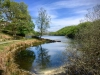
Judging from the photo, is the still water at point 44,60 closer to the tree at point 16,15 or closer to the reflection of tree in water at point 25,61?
the reflection of tree in water at point 25,61

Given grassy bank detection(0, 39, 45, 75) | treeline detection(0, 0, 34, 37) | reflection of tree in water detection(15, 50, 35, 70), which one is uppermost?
treeline detection(0, 0, 34, 37)

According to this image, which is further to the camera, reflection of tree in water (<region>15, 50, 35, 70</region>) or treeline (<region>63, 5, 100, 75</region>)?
reflection of tree in water (<region>15, 50, 35, 70</region>)

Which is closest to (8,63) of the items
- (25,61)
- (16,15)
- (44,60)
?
(25,61)

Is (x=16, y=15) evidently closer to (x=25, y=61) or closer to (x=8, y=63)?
(x=25, y=61)

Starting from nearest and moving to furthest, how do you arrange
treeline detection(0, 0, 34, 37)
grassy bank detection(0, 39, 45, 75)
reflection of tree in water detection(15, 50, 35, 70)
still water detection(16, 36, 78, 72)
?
still water detection(16, 36, 78, 72), grassy bank detection(0, 39, 45, 75), reflection of tree in water detection(15, 50, 35, 70), treeline detection(0, 0, 34, 37)

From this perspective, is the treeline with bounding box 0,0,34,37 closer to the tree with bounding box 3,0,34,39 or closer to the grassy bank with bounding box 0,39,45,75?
the tree with bounding box 3,0,34,39

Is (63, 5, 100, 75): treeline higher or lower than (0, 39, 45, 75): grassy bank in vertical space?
higher

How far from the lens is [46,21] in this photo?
68.0 metres

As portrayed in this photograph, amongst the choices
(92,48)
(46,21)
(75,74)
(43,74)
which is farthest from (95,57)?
(46,21)

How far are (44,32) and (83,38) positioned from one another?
188ft

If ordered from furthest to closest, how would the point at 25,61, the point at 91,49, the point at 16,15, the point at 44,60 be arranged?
the point at 16,15
the point at 44,60
the point at 25,61
the point at 91,49

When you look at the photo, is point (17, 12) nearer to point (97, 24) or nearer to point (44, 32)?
point (44, 32)

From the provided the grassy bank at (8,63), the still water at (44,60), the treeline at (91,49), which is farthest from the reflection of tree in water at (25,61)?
the treeline at (91,49)

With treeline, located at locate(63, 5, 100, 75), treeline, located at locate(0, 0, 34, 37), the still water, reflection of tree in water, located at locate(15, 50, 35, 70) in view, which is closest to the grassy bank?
reflection of tree in water, located at locate(15, 50, 35, 70)
